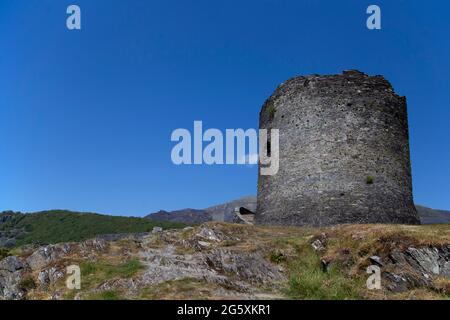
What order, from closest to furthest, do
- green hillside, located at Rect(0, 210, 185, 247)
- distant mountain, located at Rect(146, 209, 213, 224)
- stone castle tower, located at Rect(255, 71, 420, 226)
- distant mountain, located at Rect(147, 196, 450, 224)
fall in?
stone castle tower, located at Rect(255, 71, 420, 226) < green hillside, located at Rect(0, 210, 185, 247) < distant mountain, located at Rect(147, 196, 450, 224) < distant mountain, located at Rect(146, 209, 213, 224)

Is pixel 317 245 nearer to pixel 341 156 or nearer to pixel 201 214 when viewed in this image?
pixel 341 156

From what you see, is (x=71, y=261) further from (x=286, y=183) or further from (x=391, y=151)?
(x=391, y=151)

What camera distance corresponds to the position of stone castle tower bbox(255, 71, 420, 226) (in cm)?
2314

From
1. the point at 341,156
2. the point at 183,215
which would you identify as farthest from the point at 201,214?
the point at 341,156

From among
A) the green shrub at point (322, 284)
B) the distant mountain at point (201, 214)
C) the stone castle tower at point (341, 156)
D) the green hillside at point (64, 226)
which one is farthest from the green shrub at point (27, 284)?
the distant mountain at point (201, 214)

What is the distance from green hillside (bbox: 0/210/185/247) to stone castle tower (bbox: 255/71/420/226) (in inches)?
3168

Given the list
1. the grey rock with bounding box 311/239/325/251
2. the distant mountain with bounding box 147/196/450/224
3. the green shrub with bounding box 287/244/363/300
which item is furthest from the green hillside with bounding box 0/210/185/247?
the green shrub with bounding box 287/244/363/300

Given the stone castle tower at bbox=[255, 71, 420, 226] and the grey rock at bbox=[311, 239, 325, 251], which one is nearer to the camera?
the grey rock at bbox=[311, 239, 325, 251]

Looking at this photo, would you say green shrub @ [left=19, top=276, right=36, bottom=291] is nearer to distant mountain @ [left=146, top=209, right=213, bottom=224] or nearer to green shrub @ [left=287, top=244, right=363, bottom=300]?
green shrub @ [left=287, top=244, right=363, bottom=300]

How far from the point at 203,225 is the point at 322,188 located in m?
7.33

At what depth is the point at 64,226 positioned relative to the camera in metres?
119

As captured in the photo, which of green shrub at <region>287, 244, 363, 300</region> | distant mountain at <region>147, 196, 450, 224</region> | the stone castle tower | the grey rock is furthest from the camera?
distant mountain at <region>147, 196, 450, 224</region>

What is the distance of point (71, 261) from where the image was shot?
15750 millimetres
